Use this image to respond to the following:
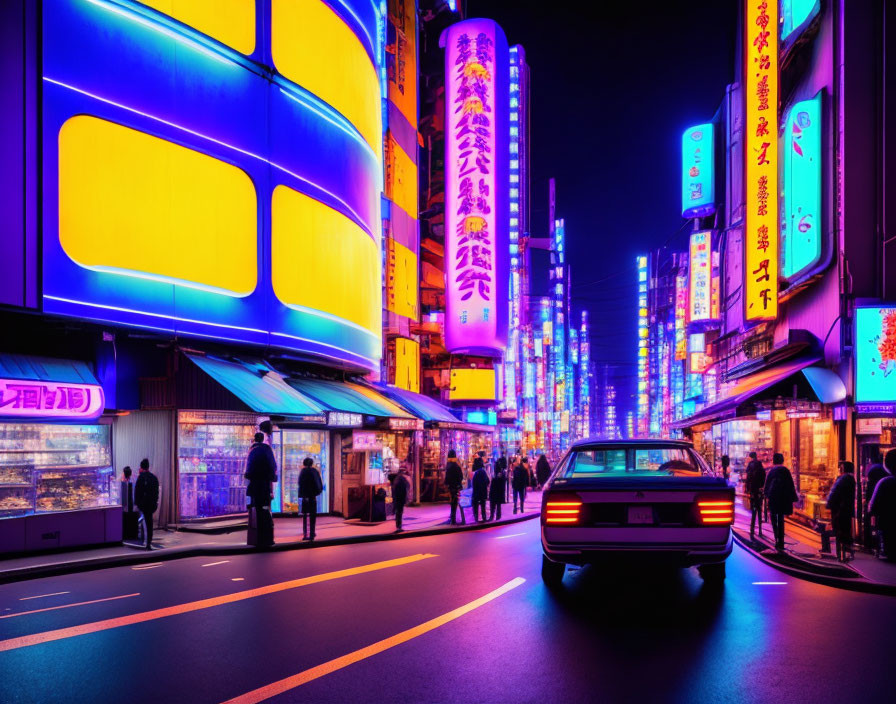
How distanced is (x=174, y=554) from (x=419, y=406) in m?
15.9

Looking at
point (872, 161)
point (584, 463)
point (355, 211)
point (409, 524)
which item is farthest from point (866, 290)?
point (355, 211)

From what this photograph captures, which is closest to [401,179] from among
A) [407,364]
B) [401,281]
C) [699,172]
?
[401,281]

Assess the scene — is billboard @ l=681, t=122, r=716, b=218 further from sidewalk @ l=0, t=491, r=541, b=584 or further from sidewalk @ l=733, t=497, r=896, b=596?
sidewalk @ l=733, t=497, r=896, b=596

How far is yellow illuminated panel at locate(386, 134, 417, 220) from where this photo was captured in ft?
101

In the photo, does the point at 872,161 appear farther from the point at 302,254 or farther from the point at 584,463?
the point at 302,254

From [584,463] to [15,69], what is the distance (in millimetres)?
12384

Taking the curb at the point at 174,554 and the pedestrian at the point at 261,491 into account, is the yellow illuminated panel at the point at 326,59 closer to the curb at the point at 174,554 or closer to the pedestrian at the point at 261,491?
the pedestrian at the point at 261,491

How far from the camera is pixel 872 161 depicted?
51.6ft

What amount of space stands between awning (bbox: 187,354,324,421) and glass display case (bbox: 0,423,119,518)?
2677 mm

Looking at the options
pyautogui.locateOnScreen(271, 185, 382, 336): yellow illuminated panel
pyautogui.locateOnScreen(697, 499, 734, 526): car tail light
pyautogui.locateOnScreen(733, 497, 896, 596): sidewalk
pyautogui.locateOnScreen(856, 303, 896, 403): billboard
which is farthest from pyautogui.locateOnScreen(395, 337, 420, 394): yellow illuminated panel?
pyautogui.locateOnScreen(697, 499, 734, 526): car tail light

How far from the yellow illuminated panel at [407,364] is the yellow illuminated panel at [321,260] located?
17.1 ft

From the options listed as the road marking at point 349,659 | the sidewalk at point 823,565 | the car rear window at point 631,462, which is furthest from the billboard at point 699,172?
the road marking at point 349,659

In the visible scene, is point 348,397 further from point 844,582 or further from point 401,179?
point 844,582

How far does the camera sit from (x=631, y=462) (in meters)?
10.2
